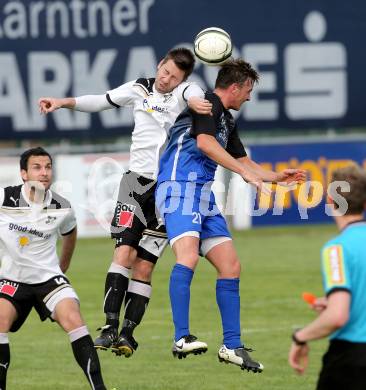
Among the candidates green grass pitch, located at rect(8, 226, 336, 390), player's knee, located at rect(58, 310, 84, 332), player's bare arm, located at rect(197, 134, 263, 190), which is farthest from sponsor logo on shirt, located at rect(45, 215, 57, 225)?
green grass pitch, located at rect(8, 226, 336, 390)

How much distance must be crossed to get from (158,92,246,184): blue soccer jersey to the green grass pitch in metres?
2.19

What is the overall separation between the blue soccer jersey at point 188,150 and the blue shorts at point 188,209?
8cm

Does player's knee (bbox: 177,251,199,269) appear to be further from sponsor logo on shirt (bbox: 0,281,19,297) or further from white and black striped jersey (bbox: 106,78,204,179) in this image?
sponsor logo on shirt (bbox: 0,281,19,297)

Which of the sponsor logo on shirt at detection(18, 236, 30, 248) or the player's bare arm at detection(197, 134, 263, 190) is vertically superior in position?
the player's bare arm at detection(197, 134, 263, 190)

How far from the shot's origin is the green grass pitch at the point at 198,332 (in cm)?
1150

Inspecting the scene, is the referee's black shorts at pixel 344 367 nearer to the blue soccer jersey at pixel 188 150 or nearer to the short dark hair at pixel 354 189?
the short dark hair at pixel 354 189

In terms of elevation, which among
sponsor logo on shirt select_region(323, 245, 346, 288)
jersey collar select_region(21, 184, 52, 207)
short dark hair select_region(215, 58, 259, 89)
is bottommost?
jersey collar select_region(21, 184, 52, 207)

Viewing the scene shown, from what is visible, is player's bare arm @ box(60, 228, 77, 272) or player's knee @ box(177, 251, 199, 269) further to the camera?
player's bare arm @ box(60, 228, 77, 272)

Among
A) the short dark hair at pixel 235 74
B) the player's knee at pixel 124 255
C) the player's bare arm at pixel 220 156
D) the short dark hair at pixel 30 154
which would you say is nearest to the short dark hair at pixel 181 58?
the short dark hair at pixel 235 74

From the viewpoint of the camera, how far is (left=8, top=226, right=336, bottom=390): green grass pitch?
11500mm

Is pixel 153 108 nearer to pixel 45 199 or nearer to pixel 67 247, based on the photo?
pixel 45 199

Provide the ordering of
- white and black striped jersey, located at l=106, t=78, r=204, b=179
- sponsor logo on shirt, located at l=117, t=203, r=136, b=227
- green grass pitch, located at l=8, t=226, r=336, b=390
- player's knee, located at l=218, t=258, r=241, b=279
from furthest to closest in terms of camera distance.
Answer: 1. green grass pitch, located at l=8, t=226, r=336, b=390
2. sponsor logo on shirt, located at l=117, t=203, r=136, b=227
3. white and black striped jersey, located at l=106, t=78, r=204, b=179
4. player's knee, located at l=218, t=258, r=241, b=279

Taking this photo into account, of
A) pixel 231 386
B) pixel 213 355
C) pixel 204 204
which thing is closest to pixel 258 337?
pixel 213 355

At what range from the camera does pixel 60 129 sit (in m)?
23.7
